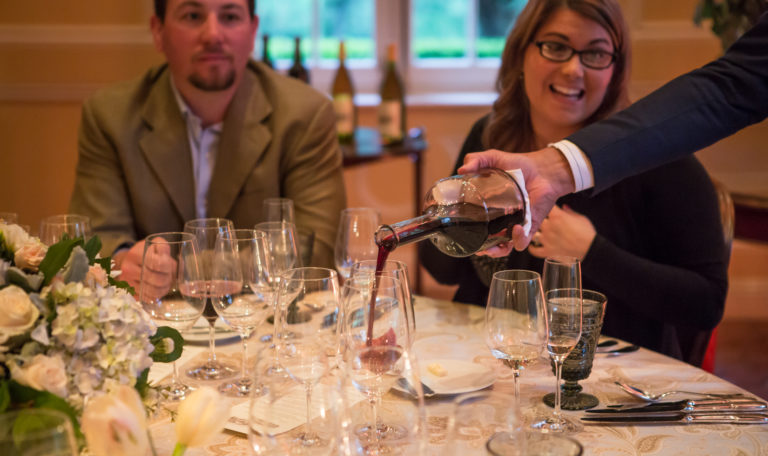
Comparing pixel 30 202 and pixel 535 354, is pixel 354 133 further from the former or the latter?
pixel 535 354

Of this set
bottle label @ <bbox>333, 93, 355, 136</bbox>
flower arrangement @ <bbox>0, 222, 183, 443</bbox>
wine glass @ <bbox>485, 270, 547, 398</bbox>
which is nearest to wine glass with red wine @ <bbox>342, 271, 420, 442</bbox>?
wine glass @ <bbox>485, 270, 547, 398</bbox>

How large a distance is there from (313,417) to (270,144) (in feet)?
4.87

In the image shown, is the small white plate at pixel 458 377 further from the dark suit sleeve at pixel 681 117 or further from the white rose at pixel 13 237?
the white rose at pixel 13 237

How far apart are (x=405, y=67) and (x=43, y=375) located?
364 centimetres

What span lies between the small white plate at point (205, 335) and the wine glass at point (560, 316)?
0.62m

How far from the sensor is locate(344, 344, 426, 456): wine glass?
77 centimetres

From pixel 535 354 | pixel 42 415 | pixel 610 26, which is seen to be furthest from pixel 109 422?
pixel 610 26

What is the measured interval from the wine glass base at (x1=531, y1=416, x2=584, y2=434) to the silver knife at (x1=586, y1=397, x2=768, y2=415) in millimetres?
53

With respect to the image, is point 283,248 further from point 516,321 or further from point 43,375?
point 43,375

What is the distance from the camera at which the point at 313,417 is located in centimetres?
89

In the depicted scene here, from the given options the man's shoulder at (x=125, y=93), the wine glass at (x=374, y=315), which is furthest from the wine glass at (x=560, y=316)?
the man's shoulder at (x=125, y=93)

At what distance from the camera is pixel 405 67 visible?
4.24 metres

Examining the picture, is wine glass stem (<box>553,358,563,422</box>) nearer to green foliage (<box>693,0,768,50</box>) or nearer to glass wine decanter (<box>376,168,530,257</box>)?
glass wine decanter (<box>376,168,530,257</box>)

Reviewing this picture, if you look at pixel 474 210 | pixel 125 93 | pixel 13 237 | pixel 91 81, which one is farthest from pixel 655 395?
pixel 91 81
